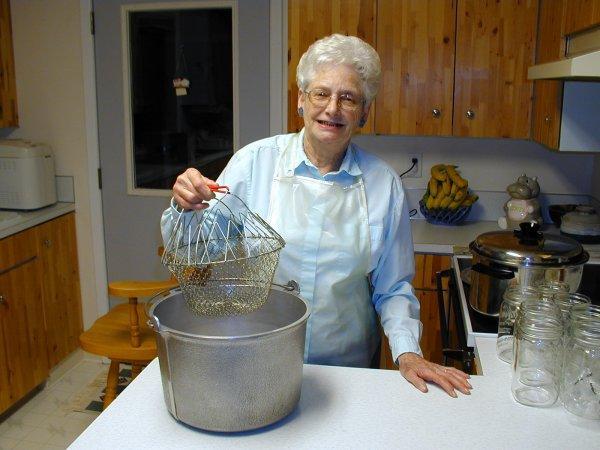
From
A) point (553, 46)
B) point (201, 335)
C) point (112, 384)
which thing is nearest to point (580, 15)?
point (553, 46)

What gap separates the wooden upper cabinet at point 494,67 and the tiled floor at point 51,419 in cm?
205

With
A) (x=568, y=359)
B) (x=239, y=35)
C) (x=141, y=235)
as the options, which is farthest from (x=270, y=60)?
(x=568, y=359)

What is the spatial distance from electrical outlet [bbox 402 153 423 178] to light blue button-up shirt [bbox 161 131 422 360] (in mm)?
1481

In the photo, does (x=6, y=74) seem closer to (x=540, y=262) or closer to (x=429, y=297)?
(x=429, y=297)

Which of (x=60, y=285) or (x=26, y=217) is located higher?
(x=26, y=217)

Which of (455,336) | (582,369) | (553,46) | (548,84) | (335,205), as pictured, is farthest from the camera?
(548,84)

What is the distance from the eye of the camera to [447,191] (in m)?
2.71

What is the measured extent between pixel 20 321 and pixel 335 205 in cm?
188

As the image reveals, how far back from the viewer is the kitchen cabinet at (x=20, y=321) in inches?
101

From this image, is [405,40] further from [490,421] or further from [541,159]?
[490,421]

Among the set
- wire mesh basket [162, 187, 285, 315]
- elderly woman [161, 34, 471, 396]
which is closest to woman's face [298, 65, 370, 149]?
elderly woman [161, 34, 471, 396]

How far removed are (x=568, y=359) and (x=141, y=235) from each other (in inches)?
95.8

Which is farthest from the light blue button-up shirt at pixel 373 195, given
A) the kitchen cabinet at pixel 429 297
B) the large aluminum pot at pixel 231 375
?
the kitchen cabinet at pixel 429 297

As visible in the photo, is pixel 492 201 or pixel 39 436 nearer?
pixel 39 436
